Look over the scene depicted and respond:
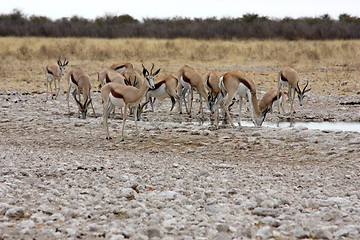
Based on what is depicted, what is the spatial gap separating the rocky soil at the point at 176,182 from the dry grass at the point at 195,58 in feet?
25.2

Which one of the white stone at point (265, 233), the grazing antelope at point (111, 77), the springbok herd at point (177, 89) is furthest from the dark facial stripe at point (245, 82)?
the white stone at point (265, 233)

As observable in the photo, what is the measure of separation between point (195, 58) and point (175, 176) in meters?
18.1

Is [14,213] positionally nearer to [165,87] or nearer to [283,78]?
[165,87]

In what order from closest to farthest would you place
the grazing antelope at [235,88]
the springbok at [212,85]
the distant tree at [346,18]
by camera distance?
1. the grazing antelope at [235,88]
2. the springbok at [212,85]
3. the distant tree at [346,18]

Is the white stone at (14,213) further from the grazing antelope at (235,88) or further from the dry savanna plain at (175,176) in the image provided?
the grazing antelope at (235,88)

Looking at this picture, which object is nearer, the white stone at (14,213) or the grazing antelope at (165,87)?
the white stone at (14,213)

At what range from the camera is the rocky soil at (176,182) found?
12.7ft

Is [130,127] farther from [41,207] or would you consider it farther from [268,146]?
[41,207]

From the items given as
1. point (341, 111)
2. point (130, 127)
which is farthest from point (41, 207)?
point (341, 111)

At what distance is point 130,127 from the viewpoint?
9375 millimetres

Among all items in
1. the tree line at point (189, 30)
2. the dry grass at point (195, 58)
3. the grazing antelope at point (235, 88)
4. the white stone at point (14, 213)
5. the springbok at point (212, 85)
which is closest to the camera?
the white stone at point (14, 213)

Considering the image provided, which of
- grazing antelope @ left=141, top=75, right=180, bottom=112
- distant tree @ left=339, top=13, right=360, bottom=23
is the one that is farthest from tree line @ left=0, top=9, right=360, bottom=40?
grazing antelope @ left=141, top=75, right=180, bottom=112

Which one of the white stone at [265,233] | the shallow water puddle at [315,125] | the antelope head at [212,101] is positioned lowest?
the shallow water puddle at [315,125]

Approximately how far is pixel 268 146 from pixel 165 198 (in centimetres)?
341
